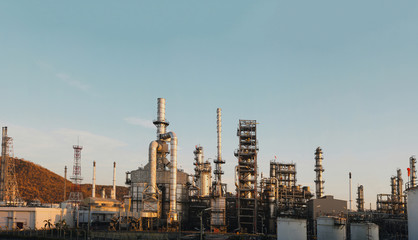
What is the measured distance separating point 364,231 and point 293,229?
1209 cm

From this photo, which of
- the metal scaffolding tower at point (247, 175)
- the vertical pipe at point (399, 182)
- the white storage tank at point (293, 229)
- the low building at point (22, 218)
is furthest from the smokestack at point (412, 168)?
the low building at point (22, 218)

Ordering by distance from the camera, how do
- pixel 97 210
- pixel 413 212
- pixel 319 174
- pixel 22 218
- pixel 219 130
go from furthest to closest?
1. pixel 97 210
2. pixel 319 174
3. pixel 219 130
4. pixel 22 218
5. pixel 413 212

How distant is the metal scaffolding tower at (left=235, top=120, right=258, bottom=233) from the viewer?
8356 cm

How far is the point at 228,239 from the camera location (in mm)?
63375

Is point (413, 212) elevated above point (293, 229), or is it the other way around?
point (413, 212)

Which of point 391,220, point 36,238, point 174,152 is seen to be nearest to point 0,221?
point 36,238

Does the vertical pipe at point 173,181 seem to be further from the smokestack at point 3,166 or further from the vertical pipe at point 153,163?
the smokestack at point 3,166

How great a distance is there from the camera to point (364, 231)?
5822 cm

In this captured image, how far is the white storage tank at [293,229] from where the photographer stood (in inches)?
2148

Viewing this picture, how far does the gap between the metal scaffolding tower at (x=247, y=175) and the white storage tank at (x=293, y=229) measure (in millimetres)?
26455

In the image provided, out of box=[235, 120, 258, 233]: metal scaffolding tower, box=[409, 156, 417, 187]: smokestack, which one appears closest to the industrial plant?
box=[235, 120, 258, 233]: metal scaffolding tower

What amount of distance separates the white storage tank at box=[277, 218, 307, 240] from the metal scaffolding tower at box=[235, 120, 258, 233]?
2646cm

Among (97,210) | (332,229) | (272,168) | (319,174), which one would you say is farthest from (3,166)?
(332,229)

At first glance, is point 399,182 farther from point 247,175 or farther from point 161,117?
point 161,117
